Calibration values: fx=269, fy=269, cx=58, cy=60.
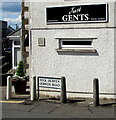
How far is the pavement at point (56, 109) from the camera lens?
8.03m

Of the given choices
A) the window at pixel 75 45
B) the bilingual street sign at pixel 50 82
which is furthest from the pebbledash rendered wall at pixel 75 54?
the bilingual street sign at pixel 50 82

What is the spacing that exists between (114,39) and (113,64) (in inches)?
35.4

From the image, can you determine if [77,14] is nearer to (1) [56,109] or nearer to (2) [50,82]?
(2) [50,82]

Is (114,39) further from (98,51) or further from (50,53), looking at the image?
(50,53)

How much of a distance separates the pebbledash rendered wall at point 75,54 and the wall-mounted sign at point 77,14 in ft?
0.45

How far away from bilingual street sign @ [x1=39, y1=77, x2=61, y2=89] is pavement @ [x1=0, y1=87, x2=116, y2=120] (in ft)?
1.69

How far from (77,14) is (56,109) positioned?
363 cm

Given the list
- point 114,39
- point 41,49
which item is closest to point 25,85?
point 41,49

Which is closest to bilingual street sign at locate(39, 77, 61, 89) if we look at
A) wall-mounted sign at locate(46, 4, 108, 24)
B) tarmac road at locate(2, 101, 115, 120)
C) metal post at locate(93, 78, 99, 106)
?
tarmac road at locate(2, 101, 115, 120)

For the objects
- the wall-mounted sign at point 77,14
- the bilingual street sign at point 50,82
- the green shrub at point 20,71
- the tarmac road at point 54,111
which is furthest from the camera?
the green shrub at point 20,71

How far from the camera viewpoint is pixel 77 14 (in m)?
10.0

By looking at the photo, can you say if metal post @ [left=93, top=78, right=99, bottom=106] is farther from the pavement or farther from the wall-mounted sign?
the wall-mounted sign

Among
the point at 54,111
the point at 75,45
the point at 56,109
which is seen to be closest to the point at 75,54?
the point at 75,45

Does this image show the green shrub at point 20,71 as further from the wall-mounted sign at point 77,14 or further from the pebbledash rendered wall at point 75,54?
the wall-mounted sign at point 77,14
